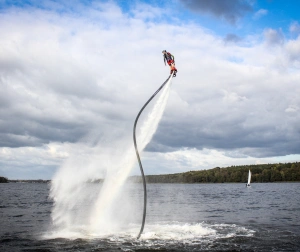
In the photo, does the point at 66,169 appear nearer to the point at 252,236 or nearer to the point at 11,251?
the point at 11,251

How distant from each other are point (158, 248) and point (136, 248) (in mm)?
1585

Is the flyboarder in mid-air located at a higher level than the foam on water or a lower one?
higher

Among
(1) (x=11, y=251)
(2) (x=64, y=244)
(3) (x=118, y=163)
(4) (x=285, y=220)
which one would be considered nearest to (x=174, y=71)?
(3) (x=118, y=163)

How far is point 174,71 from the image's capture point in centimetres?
2244

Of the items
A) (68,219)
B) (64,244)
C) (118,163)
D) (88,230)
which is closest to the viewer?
(64,244)

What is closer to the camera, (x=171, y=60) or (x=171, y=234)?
(x=171, y=60)

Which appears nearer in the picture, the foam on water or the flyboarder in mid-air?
the flyboarder in mid-air

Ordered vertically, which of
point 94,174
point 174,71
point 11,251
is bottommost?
point 11,251

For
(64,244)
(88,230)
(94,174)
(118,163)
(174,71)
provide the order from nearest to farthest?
1. (174,71)
2. (64,244)
3. (118,163)
4. (88,230)
5. (94,174)

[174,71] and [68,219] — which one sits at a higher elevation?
[174,71]

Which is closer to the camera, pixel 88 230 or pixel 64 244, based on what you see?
pixel 64 244

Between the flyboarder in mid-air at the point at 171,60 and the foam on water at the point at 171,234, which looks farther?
the foam on water at the point at 171,234

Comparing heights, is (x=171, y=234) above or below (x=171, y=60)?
below

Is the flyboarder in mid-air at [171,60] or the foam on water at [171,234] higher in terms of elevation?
the flyboarder in mid-air at [171,60]
